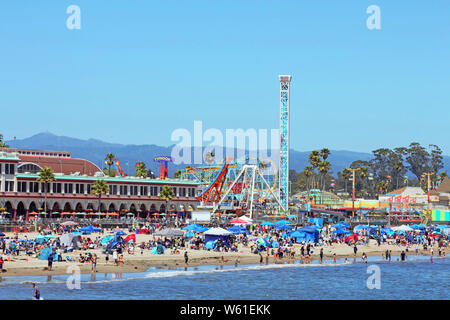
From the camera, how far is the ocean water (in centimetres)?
4500

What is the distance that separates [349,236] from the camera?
8719cm

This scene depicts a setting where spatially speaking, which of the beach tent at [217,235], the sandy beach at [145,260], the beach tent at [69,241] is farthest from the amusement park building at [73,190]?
the beach tent at [69,241]

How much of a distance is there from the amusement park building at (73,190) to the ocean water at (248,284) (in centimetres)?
5449

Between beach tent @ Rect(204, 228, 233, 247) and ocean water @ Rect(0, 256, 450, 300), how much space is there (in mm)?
7385

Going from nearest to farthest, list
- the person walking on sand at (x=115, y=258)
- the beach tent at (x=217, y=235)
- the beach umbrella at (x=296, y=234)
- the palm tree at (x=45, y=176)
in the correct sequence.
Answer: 1. the person walking on sand at (x=115, y=258)
2. the beach tent at (x=217, y=235)
3. the beach umbrella at (x=296, y=234)
4. the palm tree at (x=45, y=176)

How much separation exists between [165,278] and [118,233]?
19.0m

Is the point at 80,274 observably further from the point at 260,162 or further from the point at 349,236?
the point at 260,162

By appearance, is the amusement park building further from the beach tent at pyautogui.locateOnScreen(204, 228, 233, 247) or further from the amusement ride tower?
the beach tent at pyautogui.locateOnScreen(204, 228, 233, 247)

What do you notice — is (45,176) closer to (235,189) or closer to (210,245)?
(210,245)

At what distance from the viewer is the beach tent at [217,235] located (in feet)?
225

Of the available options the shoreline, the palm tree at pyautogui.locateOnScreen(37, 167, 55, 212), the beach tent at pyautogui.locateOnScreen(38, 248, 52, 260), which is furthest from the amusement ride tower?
the beach tent at pyautogui.locateOnScreen(38, 248, 52, 260)

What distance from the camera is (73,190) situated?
377 ft

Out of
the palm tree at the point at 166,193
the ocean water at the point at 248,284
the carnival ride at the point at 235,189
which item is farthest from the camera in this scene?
the carnival ride at the point at 235,189

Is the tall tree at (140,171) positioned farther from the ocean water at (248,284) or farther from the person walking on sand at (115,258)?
the person walking on sand at (115,258)
